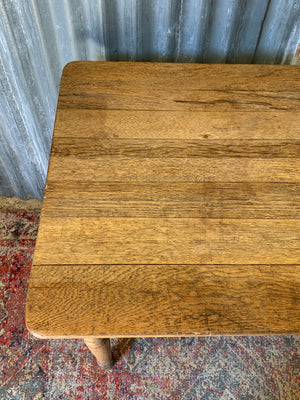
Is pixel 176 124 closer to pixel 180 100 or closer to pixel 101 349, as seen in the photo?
pixel 180 100

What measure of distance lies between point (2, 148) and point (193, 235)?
1169 mm

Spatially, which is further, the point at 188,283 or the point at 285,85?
the point at 285,85

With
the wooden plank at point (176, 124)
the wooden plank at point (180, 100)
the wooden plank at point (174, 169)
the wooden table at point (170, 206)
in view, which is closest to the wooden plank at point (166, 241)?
the wooden table at point (170, 206)

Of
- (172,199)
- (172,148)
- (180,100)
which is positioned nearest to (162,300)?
(172,199)

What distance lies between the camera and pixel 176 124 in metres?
0.98

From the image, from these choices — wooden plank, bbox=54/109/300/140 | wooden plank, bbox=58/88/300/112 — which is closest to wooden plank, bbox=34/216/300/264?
wooden plank, bbox=54/109/300/140

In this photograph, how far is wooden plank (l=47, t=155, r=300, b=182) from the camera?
875 millimetres

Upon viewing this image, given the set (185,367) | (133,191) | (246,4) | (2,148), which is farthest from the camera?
(2,148)

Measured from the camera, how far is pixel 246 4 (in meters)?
1.13

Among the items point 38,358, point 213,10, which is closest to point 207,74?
point 213,10

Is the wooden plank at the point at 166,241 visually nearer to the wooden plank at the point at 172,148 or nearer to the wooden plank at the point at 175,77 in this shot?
the wooden plank at the point at 172,148

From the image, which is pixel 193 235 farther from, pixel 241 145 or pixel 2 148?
pixel 2 148

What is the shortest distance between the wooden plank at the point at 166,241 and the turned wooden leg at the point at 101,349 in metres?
0.30

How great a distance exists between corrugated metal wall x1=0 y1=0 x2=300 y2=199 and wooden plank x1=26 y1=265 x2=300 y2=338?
86cm
